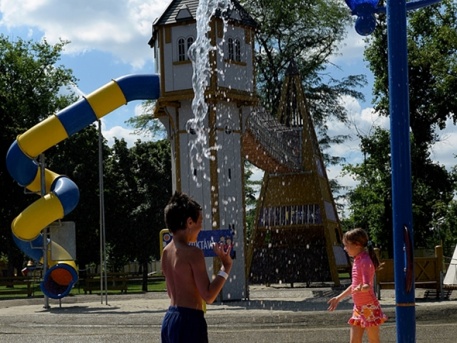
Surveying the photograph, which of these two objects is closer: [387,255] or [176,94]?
[176,94]

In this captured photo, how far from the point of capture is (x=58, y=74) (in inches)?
2633

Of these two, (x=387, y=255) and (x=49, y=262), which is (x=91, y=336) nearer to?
(x=49, y=262)

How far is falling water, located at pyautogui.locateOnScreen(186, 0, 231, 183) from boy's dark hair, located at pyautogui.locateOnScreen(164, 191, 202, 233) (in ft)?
65.8

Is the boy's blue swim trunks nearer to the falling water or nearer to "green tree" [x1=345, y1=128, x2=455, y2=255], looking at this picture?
the falling water

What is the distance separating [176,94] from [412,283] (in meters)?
19.3

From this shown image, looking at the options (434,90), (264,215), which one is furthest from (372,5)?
(434,90)

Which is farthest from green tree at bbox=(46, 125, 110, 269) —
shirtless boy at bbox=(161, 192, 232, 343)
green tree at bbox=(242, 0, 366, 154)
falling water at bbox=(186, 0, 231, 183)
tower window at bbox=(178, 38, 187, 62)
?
shirtless boy at bbox=(161, 192, 232, 343)

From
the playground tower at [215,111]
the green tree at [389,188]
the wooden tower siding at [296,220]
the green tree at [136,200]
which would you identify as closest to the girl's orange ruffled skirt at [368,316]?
the playground tower at [215,111]

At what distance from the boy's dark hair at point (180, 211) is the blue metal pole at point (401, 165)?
2177mm

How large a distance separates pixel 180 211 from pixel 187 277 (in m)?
0.45

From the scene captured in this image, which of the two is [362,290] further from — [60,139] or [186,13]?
[186,13]

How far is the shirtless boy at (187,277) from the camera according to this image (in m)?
6.48

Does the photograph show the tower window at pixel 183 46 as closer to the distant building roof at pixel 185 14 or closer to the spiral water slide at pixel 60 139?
the distant building roof at pixel 185 14

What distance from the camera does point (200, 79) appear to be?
26797mm
